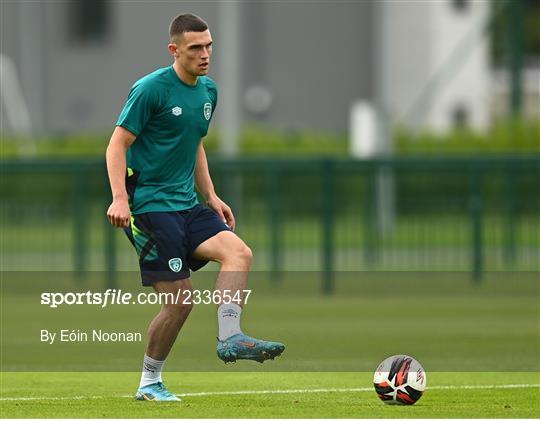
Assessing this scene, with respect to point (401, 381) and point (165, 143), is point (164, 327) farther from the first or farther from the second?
point (401, 381)

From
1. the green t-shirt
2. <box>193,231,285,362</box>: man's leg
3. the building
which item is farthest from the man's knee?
the building

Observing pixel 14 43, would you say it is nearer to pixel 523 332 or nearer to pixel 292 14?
pixel 292 14

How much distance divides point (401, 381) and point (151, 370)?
4.91 ft

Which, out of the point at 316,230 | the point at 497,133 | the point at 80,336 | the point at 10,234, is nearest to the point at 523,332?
the point at 80,336

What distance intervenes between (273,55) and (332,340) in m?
35.4

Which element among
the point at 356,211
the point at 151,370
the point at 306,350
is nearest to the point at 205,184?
the point at 151,370

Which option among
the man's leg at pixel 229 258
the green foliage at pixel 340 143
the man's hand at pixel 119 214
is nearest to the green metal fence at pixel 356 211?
the man's leg at pixel 229 258

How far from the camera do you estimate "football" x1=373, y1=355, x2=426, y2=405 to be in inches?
387

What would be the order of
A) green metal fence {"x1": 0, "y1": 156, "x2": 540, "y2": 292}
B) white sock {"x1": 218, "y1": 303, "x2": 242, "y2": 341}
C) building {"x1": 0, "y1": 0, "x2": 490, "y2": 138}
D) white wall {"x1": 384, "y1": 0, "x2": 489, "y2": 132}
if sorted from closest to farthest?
1. white sock {"x1": 218, "y1": 303, "x2": 242, "y2": 341}
2. green metal fence {"x1": 0, "y1": 156, "x2": 540, "y2": 292}
3. building {"x1": 0, "y1": 0, "x2": 490, "y2": 138}
4. white wall {"x1": 384, "y1": 0, "x2": 489, "y2": 132}

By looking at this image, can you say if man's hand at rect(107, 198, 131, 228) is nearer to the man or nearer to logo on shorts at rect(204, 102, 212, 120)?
the man

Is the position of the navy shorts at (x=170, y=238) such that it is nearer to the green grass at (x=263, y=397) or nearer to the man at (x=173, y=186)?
the man at (x=173, y=186)

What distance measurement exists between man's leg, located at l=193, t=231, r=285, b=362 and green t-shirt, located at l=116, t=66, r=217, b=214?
0.33 m

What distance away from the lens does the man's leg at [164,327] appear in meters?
9.72

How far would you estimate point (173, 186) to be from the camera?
983 centimetres
